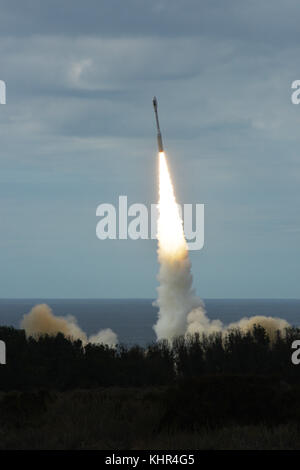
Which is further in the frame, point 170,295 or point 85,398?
point 170,295

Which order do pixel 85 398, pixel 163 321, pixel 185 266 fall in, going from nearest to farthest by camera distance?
1. pixel 85 398
2. pixel 185 266
3. pixel 163 321

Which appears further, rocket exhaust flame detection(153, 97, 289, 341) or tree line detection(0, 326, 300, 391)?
rocket exhaust flame detection(153, 97, 289, 341)

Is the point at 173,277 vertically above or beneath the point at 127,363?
above

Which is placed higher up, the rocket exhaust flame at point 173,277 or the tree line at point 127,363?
the rocket exhaust flame at point 173,277

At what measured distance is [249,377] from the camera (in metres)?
28.8

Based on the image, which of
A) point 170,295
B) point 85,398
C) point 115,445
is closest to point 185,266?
point 170,295

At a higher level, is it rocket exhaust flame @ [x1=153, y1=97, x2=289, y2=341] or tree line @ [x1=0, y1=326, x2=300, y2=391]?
rocket exhaust flame @ [x1=153, y1=97, x2=289, y2=341]

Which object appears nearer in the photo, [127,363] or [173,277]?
[127,363]

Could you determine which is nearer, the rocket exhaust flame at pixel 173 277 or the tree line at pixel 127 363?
the tree line at pixel 127 363
